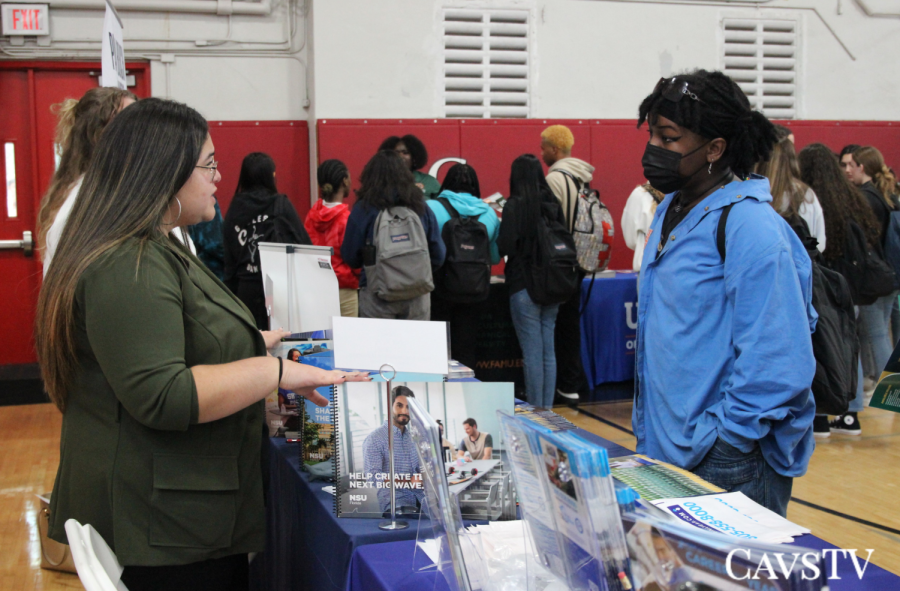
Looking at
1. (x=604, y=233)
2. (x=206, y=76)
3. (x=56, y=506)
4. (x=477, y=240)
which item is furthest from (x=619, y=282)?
(x=56, y=506)

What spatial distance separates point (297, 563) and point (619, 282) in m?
4.11

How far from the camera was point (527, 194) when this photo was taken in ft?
15.2

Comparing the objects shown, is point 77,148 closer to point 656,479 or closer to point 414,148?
point 656,479

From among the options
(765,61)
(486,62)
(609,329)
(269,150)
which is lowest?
(609,329)

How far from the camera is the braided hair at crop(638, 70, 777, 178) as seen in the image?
1688 millimetres

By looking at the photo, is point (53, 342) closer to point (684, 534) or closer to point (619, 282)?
point (684, 534)

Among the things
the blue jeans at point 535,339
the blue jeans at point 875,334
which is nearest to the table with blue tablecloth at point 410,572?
the blue jeans at point 535,339

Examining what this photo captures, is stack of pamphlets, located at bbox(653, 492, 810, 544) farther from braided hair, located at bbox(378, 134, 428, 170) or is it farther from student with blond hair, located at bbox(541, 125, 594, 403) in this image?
braided hair, located at bbox(378, 134, 428, 170)

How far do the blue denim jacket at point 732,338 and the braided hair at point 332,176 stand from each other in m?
3.21

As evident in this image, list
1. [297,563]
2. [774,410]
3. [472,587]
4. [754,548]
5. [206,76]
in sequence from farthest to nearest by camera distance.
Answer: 1. [206,76]
2. [297,563]
3. [774,410]
4. [472,587]
5. [754,548]

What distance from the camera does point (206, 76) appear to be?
20.9 ft

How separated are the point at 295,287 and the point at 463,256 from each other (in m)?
2.26

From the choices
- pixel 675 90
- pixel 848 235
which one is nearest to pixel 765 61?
pixel 848 235

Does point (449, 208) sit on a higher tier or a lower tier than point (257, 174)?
lower
